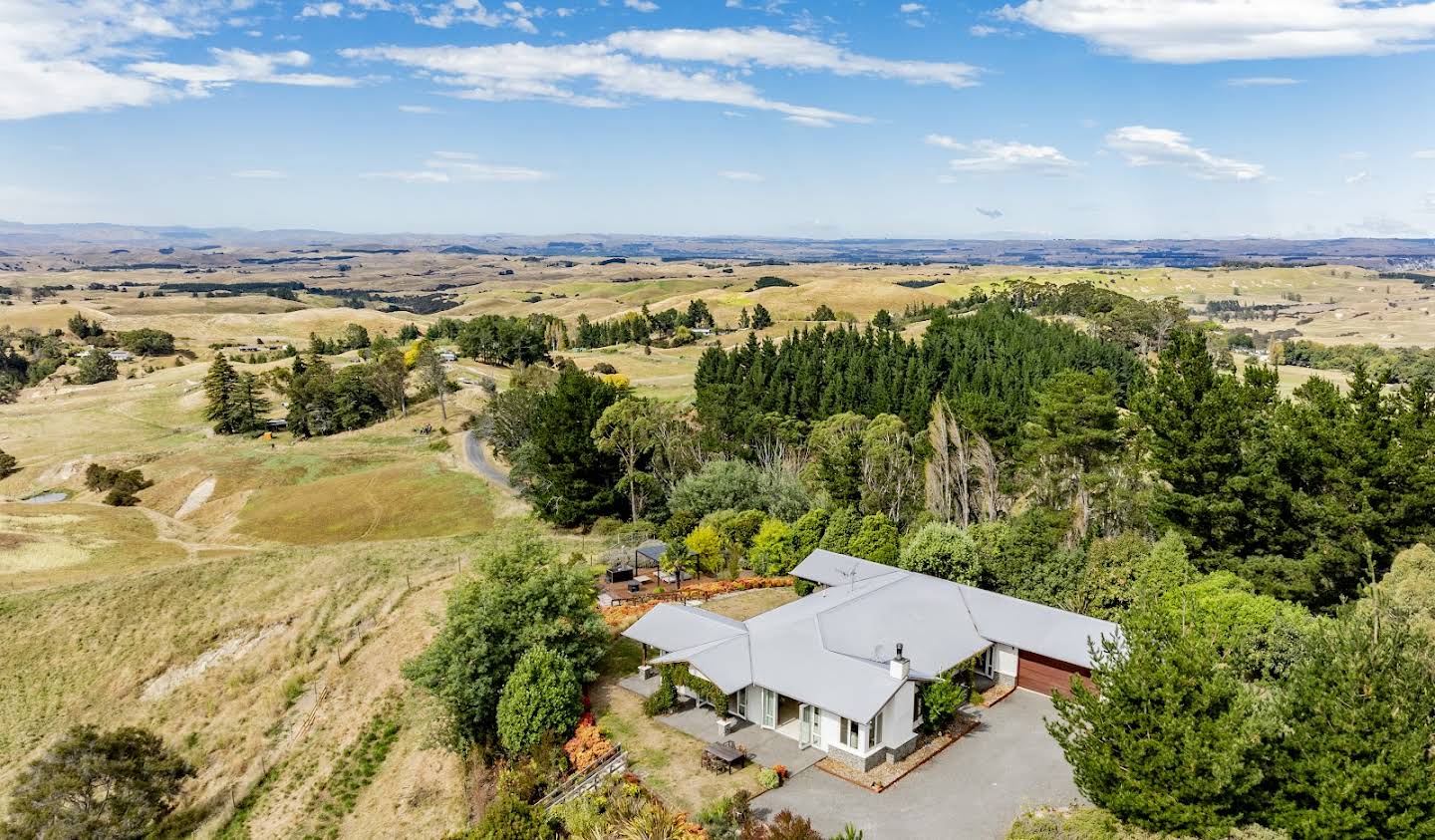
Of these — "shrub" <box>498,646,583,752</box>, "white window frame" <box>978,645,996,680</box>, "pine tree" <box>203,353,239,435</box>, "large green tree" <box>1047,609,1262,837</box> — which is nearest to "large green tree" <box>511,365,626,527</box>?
"shrub" <box>498,646,583,752</box>

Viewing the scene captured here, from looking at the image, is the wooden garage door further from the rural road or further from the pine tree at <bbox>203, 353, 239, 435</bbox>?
the pine tree at <bbox>203, 353, 239, 435</bbox>

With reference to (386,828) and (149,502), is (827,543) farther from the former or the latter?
(149,502)

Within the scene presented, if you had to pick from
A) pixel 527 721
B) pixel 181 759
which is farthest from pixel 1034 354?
pixel 181 759

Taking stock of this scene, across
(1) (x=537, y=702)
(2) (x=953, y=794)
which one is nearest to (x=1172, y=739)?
(2) (x=953, y=794)

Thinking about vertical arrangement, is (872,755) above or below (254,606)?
above

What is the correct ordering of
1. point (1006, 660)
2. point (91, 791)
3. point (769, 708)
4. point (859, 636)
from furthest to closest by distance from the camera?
1. point (1006, 660)
2. point (91, 791)
3. point (859, 636)
4. point (769, 708)

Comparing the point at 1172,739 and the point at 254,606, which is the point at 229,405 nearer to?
the point at 254,606

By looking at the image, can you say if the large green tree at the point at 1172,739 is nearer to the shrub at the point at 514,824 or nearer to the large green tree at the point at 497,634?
the shrub at the point at 514,824
